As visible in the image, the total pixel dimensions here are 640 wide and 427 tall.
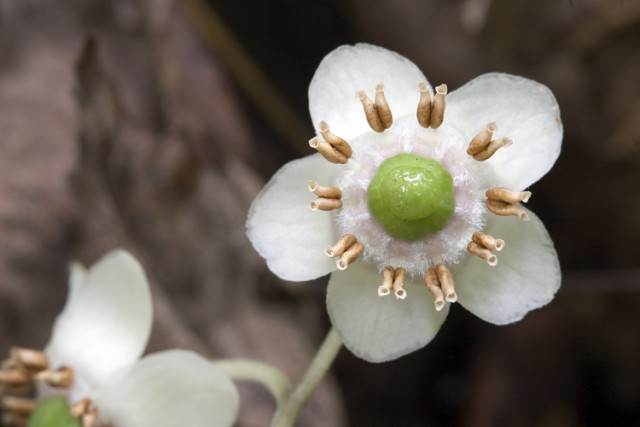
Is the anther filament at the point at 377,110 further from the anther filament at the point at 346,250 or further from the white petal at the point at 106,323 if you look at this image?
the white petal at the point at 106,323

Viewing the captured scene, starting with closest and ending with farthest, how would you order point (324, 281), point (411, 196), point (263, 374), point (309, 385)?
point (411, 196), point (309, 385), point (263, 374), point (324, 281)

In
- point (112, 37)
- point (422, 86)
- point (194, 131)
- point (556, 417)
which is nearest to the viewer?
point (422, 86)

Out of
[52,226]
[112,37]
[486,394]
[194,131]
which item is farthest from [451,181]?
[112,37]

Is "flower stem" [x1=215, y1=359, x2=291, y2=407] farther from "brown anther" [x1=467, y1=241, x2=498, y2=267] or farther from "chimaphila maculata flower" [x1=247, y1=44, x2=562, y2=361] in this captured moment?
"brown anther" [x1=467, y1=241, x2=498, y2=267]

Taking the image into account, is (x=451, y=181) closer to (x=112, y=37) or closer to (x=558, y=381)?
(x=558, y=381)

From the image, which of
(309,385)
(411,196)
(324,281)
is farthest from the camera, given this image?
(324,281)

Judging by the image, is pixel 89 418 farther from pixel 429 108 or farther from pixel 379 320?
pixel 429 108

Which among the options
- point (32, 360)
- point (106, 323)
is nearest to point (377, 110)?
point (106, 323)
